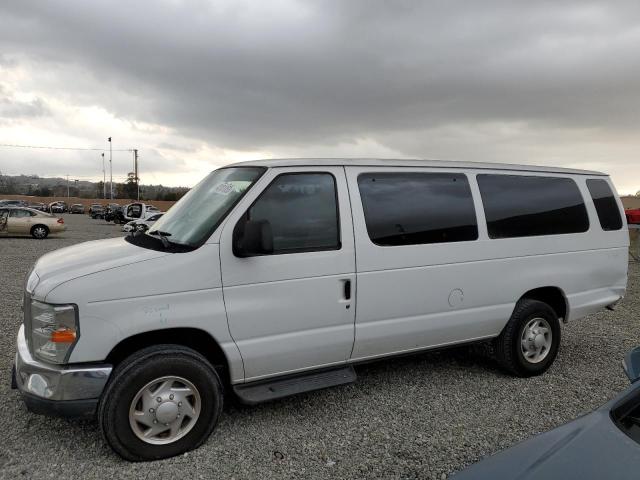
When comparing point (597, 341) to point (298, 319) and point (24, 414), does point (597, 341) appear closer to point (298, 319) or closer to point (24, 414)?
point (298, 319)

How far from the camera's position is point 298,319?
12.1ft

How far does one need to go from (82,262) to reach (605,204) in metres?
5.23

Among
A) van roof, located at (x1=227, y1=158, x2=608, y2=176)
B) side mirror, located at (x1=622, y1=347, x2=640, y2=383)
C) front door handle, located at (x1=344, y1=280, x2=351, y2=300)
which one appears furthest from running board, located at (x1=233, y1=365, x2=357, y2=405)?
side mirror, located at (x1=622, y1=347, x2=640, y2=383)

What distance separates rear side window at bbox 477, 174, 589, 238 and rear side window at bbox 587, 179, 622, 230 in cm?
24

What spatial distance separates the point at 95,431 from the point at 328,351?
184 centimetres

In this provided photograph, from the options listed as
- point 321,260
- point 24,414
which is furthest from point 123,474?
point 321,260

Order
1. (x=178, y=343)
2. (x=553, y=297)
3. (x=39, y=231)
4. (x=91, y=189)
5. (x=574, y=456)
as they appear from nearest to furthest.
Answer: (x=574, y=456), (x=178, y=343), (x=553, y=297), (x=39, y=231), (x=91, y=189)

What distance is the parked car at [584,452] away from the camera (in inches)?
73.5

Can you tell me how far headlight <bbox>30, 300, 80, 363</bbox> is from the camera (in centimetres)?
306

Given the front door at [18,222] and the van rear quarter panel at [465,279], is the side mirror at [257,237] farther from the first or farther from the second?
the front door at [18,222]

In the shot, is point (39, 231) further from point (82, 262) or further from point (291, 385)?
point (291, 385)

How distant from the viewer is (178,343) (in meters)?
3.55

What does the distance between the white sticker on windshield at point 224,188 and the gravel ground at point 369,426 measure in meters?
1.80

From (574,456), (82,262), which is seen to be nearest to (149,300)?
(82,262)
